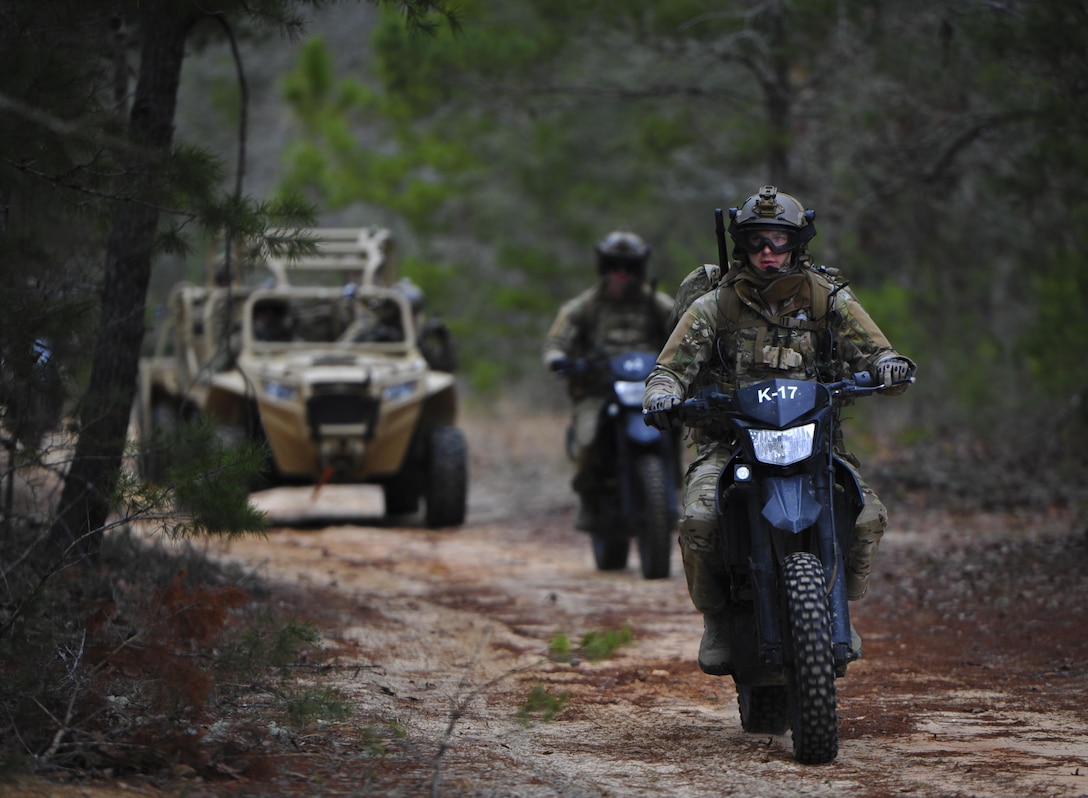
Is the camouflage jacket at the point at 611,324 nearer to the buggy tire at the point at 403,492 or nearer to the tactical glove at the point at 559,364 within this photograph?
the tactical glove at the point at 559,364

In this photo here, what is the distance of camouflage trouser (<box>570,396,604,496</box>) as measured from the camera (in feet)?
32.2

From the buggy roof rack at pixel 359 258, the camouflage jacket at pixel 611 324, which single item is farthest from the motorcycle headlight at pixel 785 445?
the buggy roof rack at pixel 359 258

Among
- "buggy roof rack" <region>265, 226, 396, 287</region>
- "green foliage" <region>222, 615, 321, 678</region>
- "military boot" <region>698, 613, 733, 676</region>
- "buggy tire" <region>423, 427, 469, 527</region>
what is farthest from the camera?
"buggy roof rack" <region>265, 226, 396, 287</region>

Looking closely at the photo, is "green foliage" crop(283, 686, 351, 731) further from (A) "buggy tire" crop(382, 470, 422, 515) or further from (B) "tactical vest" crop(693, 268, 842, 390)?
(A) "buggy tire" crop(382, 470, 422, 515)

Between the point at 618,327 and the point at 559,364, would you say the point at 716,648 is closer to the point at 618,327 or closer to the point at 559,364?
the point at 559,364

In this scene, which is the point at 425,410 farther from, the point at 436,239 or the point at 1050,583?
the point at 436,239

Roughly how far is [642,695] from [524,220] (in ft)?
57.2

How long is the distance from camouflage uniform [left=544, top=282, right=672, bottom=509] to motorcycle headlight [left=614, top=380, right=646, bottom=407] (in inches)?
18.6

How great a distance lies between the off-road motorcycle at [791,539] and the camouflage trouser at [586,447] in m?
4.67

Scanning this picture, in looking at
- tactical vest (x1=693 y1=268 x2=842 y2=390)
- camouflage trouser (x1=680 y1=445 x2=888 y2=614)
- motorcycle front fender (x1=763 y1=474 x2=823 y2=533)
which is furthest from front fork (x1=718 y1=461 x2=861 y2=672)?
tactical vest (x1=693 y1=268 x2=842 y2=390)

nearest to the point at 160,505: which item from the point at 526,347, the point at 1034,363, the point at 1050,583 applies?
the point at 1050,583

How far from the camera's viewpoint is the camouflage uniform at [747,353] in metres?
5.14

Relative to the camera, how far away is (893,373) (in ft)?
16.6

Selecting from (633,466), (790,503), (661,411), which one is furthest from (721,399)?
(633,466)
